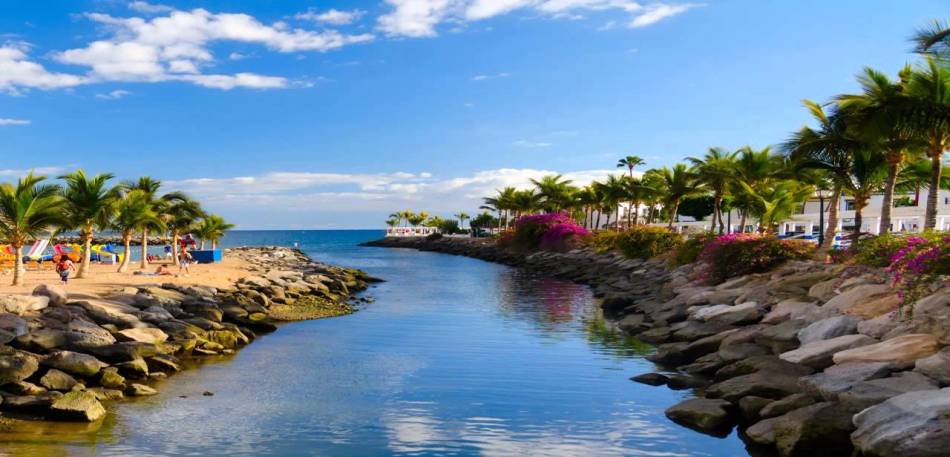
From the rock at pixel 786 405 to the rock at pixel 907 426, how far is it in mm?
1306

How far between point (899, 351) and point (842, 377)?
1.18m

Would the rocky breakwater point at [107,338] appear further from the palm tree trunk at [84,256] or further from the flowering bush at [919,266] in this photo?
the flowering bush at [919,266]

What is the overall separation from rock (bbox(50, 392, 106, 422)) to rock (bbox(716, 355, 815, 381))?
12.3 metres

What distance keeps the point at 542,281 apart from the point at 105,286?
2808cm

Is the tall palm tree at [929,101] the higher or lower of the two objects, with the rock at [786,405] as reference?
higher

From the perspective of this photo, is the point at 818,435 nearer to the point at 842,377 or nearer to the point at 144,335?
the point at 842,377

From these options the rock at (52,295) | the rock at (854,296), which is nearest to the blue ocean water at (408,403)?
the rock at (854,296)

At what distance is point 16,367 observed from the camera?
13.1 metres

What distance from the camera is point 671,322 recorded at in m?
22.2

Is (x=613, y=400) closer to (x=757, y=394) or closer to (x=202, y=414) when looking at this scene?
(x=757, y=394)

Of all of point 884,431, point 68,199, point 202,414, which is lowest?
point 202,414

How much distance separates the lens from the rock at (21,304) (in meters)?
16.7

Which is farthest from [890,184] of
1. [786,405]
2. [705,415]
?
[705,415]

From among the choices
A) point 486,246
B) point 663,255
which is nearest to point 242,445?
point 663,255
